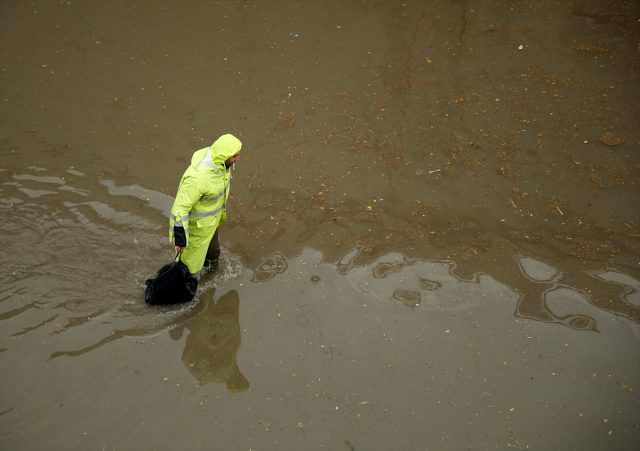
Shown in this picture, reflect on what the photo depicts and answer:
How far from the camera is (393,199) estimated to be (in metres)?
5.81

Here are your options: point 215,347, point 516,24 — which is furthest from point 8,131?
point 516,24

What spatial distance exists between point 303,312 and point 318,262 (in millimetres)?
674

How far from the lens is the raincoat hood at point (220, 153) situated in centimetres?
410

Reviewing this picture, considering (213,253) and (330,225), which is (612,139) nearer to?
(330,225)

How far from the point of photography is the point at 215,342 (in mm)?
4418

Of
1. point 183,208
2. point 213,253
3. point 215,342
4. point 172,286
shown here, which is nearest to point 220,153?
point 183,208

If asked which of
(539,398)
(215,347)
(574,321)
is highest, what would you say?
(574,321)

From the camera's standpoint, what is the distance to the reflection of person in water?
4133mm

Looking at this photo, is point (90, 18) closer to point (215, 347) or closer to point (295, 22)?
point (295, 22)

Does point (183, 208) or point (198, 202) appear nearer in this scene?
point (183, 208)

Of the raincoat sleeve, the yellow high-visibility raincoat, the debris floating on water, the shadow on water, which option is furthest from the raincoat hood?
the debris floating on water

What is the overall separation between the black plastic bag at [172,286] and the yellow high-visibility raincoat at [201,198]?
0.40 ft

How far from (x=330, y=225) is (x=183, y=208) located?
6.39ft

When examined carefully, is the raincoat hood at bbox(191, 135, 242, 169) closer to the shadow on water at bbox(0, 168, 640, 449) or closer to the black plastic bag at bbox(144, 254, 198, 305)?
the black plastic bag at bbox(144, 254, 198, 305)
